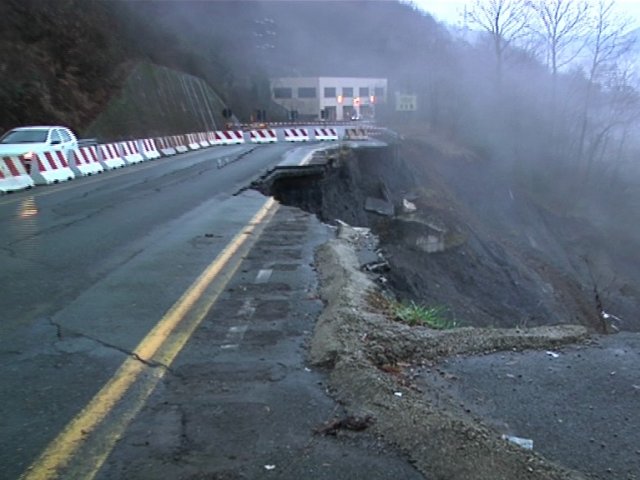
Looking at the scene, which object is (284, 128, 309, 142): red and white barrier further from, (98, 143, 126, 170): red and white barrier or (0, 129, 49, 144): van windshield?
(0, 129, 49, 144): van windshield

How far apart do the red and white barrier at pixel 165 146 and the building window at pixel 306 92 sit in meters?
80.4

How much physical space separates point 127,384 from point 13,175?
14.3 metres

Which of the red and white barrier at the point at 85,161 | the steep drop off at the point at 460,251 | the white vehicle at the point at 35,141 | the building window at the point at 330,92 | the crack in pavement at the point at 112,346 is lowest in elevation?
the steep drop off at the point at 460,251

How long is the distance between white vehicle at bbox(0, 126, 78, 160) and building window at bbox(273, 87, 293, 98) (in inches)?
3339

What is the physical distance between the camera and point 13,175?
1639cm

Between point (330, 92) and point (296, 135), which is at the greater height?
point (330, 92)

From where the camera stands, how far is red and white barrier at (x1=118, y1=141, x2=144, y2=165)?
24.4 metres

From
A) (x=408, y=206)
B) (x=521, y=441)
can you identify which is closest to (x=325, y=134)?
(x=408, y=206)

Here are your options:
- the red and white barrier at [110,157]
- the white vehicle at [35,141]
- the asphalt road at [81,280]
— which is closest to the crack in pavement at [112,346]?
the asphalt road at [81,280]

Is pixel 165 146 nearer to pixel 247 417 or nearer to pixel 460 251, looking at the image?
pixel 460 251

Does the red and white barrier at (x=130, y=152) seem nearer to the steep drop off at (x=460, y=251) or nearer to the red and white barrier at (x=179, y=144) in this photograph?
the red and white barrier at (x=179, y=144)

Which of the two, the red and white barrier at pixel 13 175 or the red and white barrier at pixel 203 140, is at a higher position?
the red and white barrier at pixel 13 175

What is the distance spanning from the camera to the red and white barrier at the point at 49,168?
57.2 feet

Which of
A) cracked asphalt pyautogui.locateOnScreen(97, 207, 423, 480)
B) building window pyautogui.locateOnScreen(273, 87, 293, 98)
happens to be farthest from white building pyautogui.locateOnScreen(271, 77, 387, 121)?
cracked asphalt pyautogui.locateOnScreen(97, 207, 423, 480)
